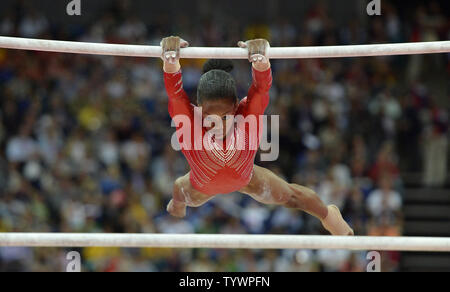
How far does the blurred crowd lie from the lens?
28.2 feet

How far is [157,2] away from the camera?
448 inches

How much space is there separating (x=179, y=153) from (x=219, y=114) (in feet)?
16.6

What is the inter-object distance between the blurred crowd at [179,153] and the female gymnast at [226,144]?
3.77 m

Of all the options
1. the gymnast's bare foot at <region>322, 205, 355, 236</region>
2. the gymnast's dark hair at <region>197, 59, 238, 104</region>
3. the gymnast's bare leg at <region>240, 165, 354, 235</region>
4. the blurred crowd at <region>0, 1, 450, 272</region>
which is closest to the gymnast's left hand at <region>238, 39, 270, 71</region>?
the gymnast's dark hair at <region>197, 59, 238, 104</region>

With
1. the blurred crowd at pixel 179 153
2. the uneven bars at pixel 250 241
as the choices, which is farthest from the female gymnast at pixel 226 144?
the blurred crowd at pixel 179 153

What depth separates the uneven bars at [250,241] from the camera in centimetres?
394

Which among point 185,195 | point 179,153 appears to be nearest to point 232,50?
point 185,195

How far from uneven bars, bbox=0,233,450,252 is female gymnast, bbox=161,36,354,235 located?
1.75 feet

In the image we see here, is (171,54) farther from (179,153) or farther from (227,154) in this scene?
(179,153)

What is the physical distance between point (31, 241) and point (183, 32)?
23.8 feet

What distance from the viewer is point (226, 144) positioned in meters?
4.31

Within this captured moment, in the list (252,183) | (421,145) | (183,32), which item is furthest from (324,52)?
(183,32)

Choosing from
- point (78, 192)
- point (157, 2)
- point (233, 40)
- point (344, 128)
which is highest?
point (157, 2)

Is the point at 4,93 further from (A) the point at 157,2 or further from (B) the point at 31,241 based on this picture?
(B) the point at 31,241
